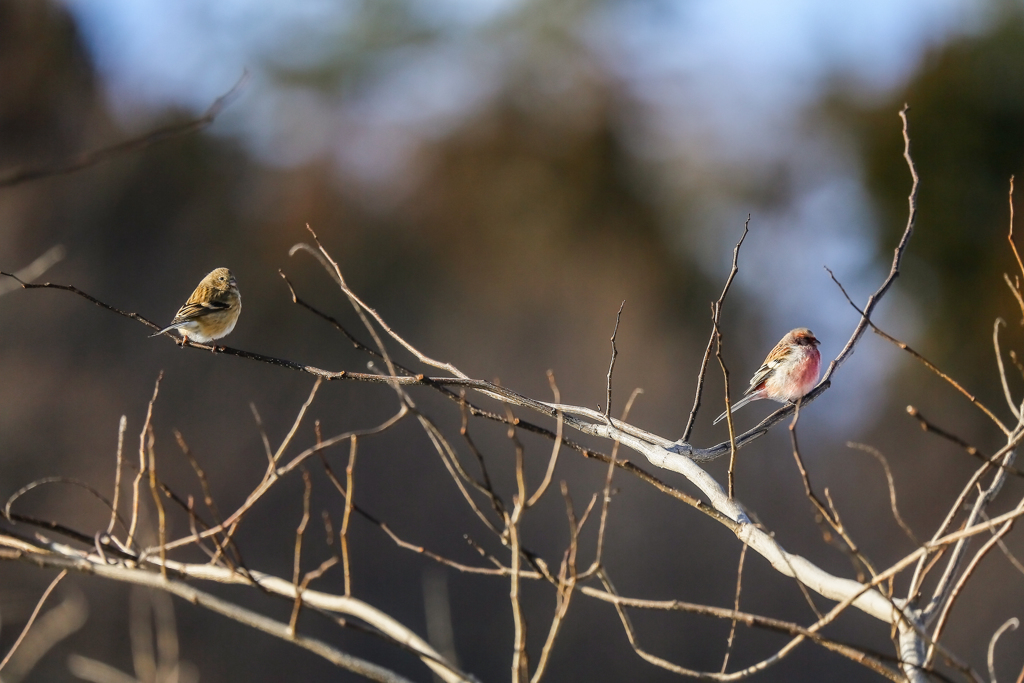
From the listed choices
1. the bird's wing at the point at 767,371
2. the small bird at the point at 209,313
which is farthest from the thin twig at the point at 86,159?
the bird's wing at the point at 767,371

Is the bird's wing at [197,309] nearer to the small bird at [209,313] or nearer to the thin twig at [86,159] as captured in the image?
the small bird at [209,313]

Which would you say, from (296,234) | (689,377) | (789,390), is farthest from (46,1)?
(789,390)

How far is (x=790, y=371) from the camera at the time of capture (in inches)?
193

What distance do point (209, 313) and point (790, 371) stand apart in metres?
3.42

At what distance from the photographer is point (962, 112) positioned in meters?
14.6

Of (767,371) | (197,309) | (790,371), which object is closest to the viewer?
(197,309)

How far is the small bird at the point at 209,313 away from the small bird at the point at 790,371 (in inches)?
115

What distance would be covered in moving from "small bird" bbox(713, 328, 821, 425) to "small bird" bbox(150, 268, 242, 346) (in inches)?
115

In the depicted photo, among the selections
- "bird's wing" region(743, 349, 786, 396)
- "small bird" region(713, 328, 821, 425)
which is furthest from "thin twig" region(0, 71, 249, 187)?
"bird's wing" region(743, 349, 786, 396)

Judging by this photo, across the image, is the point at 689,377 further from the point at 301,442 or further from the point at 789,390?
the point at 789,390

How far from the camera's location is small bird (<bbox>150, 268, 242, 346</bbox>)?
15.4 feet

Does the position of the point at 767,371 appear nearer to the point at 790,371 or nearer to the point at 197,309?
the point at 790,371

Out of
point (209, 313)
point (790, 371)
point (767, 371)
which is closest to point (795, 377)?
point (790, 371)

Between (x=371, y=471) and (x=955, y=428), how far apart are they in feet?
29.7
